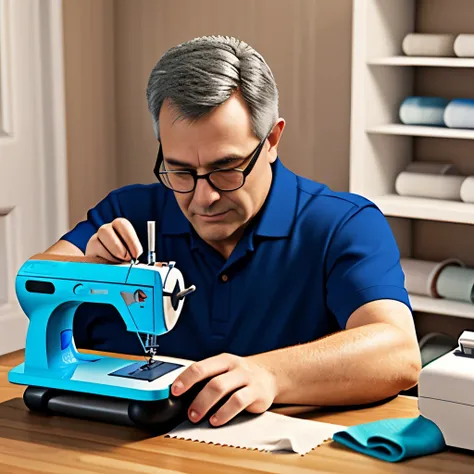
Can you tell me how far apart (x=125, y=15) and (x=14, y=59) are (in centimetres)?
74

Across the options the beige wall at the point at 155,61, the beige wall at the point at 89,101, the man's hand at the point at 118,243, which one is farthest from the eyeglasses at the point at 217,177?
the beige wall at the point at 89,101

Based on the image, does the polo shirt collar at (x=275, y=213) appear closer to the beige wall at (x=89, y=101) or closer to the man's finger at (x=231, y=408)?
the man's finger at (x=231, y=408)

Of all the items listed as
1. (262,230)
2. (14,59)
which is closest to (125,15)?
(14,59)

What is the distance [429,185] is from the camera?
354cm

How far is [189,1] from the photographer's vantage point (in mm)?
4246

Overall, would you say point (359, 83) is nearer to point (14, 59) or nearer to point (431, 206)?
point (431, 206)

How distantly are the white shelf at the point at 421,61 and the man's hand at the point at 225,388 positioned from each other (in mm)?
1897

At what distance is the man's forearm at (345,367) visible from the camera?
1818 millimetres

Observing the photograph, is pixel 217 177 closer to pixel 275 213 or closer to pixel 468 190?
pixel 275 213

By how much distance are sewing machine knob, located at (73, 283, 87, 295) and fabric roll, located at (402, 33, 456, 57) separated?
2110 millimetres

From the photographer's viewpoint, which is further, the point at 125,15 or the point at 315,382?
the point at 125,15

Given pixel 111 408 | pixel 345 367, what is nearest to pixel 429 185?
pixel 345 367

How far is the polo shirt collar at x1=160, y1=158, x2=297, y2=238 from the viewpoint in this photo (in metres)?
2.25

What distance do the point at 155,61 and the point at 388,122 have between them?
1236 mm
